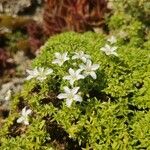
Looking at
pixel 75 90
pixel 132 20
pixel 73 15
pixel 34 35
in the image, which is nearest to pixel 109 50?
pixel 75 90

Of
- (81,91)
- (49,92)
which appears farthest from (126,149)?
(49,92)

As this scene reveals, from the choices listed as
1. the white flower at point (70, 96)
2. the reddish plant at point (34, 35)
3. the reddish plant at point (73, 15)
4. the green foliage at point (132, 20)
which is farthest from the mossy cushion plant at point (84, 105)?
the reddish plant at point (34, 35)

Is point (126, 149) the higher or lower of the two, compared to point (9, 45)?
higher

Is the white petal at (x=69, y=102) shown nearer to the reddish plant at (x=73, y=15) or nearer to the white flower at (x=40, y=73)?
the white flower at (x=40, y=73)

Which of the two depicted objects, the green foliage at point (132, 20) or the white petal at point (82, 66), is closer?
the white petal at point (82, 66)

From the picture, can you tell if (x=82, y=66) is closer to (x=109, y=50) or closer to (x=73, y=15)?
(x=109, y=50)

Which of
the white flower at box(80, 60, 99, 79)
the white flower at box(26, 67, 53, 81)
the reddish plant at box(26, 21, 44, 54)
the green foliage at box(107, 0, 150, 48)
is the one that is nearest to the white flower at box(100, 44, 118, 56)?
the white flower at box(80, 60, 99, 79)

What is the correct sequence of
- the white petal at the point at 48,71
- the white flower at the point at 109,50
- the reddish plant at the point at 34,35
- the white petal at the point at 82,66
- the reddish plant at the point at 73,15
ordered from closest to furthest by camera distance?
the white petal at the point at 82,66 < the white petal at the point at 48,71 < the white flower at the point at 109,50 < the reddish plant at the point at 73,15 < the reddish plant at the point at 34,35

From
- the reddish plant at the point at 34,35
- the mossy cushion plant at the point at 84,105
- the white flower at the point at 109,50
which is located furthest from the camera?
the reddish plant at the point at 34,35

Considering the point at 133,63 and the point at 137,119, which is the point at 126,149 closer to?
the point at 137,119

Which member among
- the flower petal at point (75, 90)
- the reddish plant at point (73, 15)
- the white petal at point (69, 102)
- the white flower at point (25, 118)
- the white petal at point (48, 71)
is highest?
the white petal at point (48, 71)
